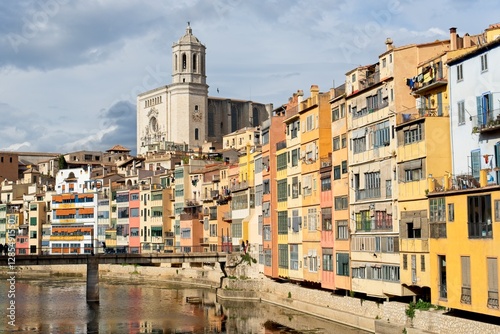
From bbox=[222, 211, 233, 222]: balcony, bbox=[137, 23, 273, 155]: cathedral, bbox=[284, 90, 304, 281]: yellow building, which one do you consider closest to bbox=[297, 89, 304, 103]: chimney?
bbox=[284, 90, 304, 281]: yellow building

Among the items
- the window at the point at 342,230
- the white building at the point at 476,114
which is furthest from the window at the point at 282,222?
the white building at the point at 476,114

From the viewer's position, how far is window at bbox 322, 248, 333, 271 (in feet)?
169

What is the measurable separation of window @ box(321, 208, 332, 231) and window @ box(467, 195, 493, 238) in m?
16.8

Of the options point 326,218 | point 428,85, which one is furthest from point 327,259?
point 428,85

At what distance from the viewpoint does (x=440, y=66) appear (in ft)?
133

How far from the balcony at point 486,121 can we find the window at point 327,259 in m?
16.3

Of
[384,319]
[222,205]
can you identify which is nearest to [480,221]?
[384,319]

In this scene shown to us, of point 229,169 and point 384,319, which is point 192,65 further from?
point 384,319

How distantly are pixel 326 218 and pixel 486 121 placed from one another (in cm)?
1766

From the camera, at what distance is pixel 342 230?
4978 centimetres

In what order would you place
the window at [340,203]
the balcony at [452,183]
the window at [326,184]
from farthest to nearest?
1. the window at [326,184]
2. the window at [340,203]
3. the balcony at [452,183]

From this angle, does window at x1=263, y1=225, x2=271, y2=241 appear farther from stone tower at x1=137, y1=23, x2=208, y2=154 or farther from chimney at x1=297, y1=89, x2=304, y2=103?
stone tower at x1=137, y1=23, x2=208, y2=154

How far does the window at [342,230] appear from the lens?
49188mm

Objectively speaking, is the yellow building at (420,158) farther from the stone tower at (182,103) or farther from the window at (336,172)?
the stone tower at (182,103)
